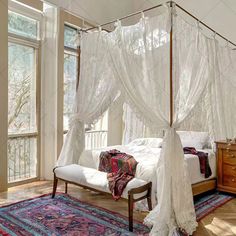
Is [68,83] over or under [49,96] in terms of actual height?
over

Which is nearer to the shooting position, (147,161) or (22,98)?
(147,161)

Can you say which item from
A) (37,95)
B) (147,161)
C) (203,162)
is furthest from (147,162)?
(37,95)

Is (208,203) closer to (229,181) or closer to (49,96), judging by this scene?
(229,181)

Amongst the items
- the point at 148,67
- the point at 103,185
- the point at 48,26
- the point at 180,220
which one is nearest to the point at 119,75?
the point at 148,67

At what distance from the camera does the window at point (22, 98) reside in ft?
14.3

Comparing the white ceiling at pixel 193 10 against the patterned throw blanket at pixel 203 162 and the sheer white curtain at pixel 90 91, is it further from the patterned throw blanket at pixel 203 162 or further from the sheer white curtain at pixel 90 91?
the patterned throw blanket at pixel 203 162

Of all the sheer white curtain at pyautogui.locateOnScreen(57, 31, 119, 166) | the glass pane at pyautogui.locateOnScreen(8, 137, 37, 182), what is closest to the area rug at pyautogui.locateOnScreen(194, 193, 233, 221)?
the sheer white curtain at pyautogui.locateOnScreen(57, 31, 119, 166)

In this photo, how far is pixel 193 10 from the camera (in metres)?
5.18

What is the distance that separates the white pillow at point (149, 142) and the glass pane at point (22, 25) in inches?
94.9

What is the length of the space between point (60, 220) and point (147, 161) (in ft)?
4.04

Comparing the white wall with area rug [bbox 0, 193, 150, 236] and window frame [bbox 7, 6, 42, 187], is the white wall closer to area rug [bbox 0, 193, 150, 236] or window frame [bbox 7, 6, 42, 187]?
window frame [bbox 7, 6, 42, 187]

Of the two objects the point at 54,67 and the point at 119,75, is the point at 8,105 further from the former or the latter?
the point at 119,75

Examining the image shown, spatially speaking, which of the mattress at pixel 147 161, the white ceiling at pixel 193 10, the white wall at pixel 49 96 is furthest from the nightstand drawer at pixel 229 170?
the white wall at pixel 49 96

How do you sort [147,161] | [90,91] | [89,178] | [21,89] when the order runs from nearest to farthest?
[89,178] → [147,161] → [90,91] → [21,89]
